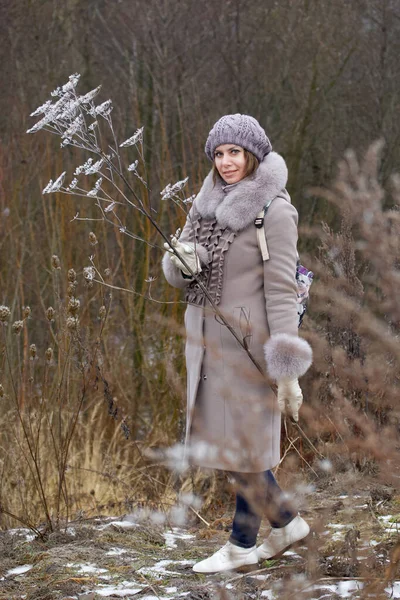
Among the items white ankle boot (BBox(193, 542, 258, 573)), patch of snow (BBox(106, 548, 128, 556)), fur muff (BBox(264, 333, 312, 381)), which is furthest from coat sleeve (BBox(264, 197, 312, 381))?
patch of snow (BBox(106, 548, 128, 556))

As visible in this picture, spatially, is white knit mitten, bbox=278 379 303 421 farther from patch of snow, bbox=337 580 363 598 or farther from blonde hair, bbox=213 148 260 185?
blonde hair, bbox=213 148 260 185

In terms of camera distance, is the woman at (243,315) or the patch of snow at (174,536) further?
the patch of snow at (174,536)

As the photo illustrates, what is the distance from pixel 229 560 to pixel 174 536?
0.77m

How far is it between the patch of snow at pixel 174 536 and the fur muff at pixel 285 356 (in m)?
1.13

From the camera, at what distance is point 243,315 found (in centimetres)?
290

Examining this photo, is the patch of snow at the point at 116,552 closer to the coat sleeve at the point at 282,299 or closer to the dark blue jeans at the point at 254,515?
the dark blue jeans at the point at 254,515

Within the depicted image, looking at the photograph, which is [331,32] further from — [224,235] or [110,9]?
[224,235]

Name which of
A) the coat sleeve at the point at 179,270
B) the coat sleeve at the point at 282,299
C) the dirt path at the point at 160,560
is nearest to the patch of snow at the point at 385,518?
the dirt path at the point at 160,560

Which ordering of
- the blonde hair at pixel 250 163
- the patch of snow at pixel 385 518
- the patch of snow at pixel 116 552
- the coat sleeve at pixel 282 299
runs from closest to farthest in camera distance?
the coat sleeve at pixel 282 299, the blonde hair at pixel 250 163, the patch of snow at pixel 116 552, the patch of snow at pixel 385 518

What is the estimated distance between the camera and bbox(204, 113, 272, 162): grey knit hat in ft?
9.67

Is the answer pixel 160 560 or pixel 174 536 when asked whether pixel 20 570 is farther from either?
pixel 174 536

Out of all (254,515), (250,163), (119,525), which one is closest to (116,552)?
(119,525)

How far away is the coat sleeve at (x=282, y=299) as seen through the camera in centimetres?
277

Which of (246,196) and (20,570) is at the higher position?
(246,196)
